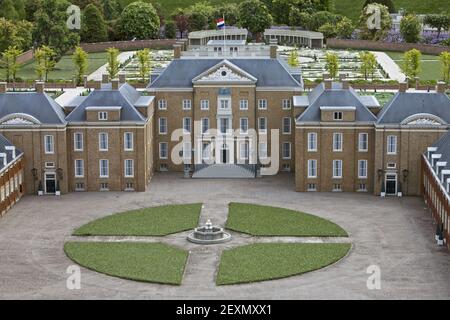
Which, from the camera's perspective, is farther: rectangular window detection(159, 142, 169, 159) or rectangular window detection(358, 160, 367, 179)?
rectangular window detection(159, 142, 169, 159)

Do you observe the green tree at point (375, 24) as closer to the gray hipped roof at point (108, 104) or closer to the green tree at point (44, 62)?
the green tree at point (44, 62)

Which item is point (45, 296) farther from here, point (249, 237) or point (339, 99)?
point (339, 99)

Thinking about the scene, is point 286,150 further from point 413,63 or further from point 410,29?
point 410,29

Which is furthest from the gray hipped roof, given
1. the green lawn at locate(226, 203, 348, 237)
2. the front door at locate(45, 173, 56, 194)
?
the green lawn at locate(226, 203, 348, 237)

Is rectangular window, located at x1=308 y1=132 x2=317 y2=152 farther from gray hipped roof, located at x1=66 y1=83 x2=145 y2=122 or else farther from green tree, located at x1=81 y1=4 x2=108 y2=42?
green tree, located at x1=81 y1=4 x2=108 y2=42

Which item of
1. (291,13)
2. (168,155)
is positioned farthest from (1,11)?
(168,155)
